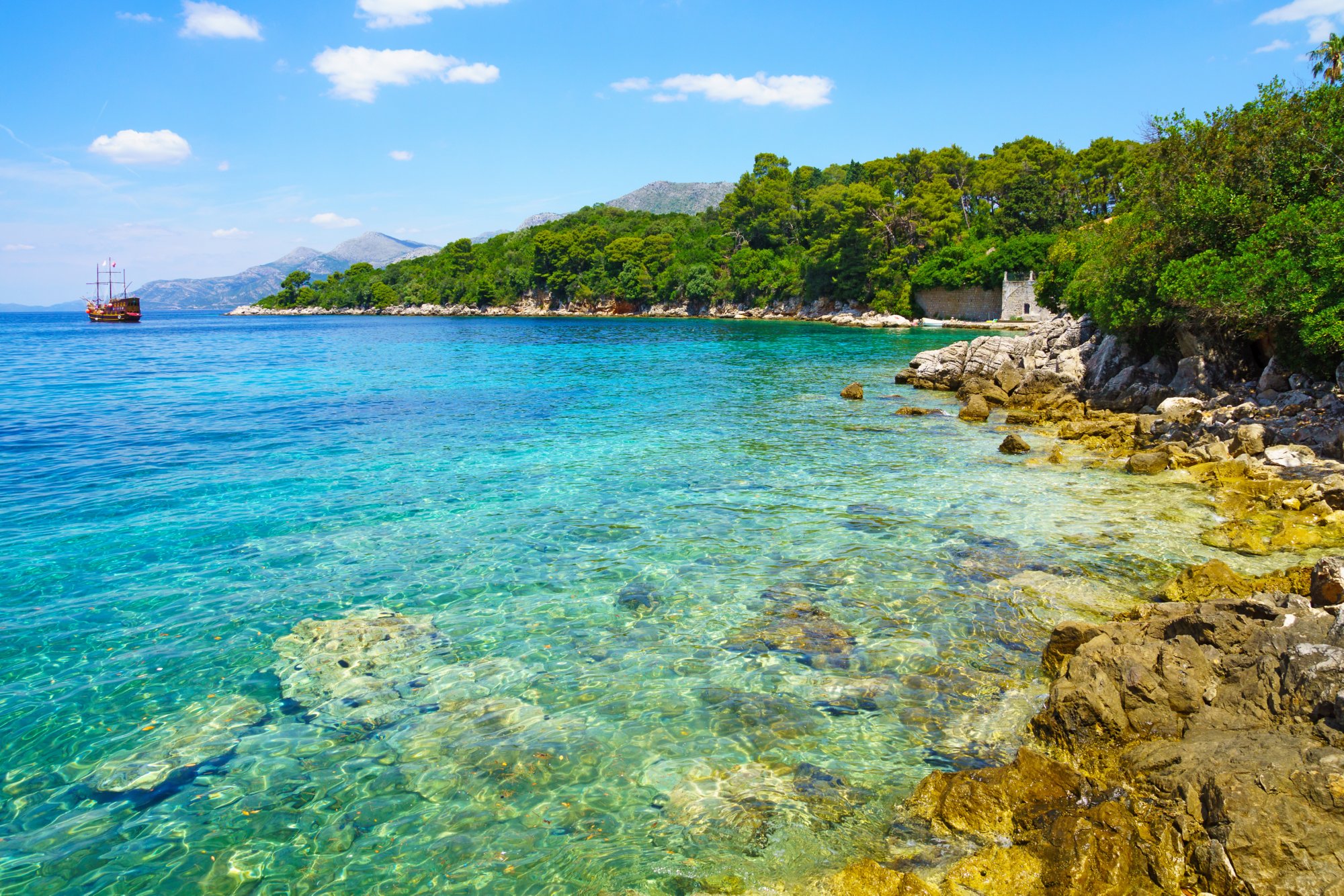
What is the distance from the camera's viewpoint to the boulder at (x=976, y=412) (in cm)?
2369

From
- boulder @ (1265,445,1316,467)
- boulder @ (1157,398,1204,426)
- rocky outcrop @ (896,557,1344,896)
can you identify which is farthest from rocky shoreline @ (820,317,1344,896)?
boulder @ (1157,398,1204,426)

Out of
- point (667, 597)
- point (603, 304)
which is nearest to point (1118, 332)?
point (667, 597)

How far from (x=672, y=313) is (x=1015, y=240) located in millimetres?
57243

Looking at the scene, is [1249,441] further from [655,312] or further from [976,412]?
[655,312]

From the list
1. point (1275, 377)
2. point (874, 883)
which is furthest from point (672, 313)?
point (874, 883)

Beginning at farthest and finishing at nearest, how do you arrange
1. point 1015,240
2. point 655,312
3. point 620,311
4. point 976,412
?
point 620,311 < point 655,312 < point 1015,240 < point 976,412

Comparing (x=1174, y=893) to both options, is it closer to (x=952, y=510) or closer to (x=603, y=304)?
(x=952, y=510)

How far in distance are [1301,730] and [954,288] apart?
7984 cm

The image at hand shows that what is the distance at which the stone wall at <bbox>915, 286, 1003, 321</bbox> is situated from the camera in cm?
7481

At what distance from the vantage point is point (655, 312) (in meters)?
120

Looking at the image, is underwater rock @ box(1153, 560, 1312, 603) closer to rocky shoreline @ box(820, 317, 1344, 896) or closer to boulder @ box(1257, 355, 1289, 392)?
rocky shoreline @ box(820, 317, 1344, 896)

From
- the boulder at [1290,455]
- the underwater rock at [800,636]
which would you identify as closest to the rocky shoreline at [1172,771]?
the underwater rock at [800,636]

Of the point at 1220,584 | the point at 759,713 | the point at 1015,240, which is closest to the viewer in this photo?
the point at 759,713

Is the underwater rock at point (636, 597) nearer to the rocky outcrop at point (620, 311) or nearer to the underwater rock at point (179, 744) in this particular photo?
the underwater rock at point (179, 744)
